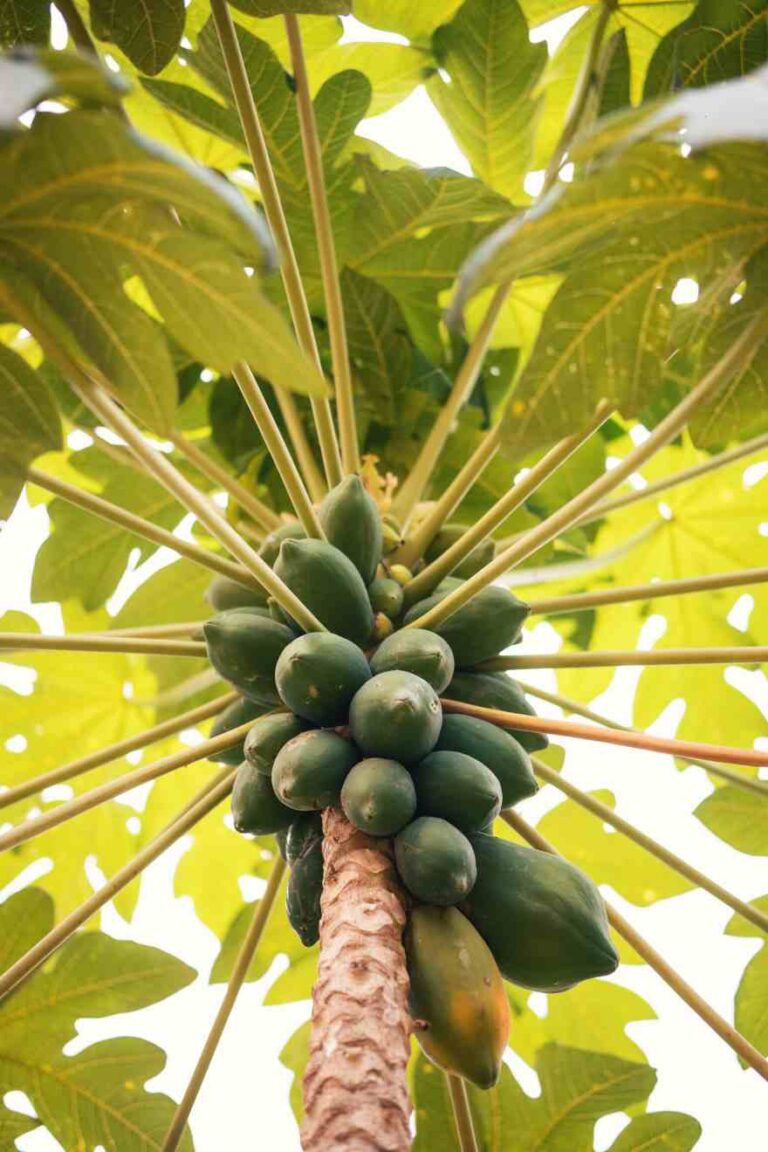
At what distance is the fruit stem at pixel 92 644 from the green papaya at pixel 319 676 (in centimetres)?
40

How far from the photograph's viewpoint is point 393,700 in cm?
151

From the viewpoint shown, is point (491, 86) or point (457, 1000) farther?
point (491, 86)

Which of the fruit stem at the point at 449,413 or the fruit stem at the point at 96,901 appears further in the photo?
the fruit stem at the point at 449,413

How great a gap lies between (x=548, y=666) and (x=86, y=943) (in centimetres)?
105

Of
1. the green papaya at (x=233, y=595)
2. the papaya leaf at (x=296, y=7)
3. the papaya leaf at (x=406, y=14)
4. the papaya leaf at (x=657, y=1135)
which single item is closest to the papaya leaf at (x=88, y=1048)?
the green papaya at (x=233, y=595)

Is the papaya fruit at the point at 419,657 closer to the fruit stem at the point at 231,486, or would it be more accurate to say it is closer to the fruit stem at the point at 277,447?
the fruit stem at the point at 277,447

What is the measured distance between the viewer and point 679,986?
1811mm

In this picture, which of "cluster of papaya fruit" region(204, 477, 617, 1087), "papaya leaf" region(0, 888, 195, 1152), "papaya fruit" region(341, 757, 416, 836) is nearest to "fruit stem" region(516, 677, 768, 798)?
"cluster of papaya fruit" region(204, 477, 617, 1087)

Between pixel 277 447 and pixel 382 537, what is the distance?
0.24 metres

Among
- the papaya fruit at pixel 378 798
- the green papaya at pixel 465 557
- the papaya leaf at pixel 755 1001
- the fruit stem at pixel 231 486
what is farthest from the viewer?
the papaya leaf at pixel 755 1001

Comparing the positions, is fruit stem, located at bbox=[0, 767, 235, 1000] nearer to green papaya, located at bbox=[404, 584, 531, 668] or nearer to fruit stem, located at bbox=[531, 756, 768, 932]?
green papaya, located at bbox=[404, 584, 531, 668]

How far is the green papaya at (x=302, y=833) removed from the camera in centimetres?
172

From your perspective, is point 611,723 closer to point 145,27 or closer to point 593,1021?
point 593,1021

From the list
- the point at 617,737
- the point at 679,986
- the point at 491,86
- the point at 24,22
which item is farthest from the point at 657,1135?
the point at 24,22
